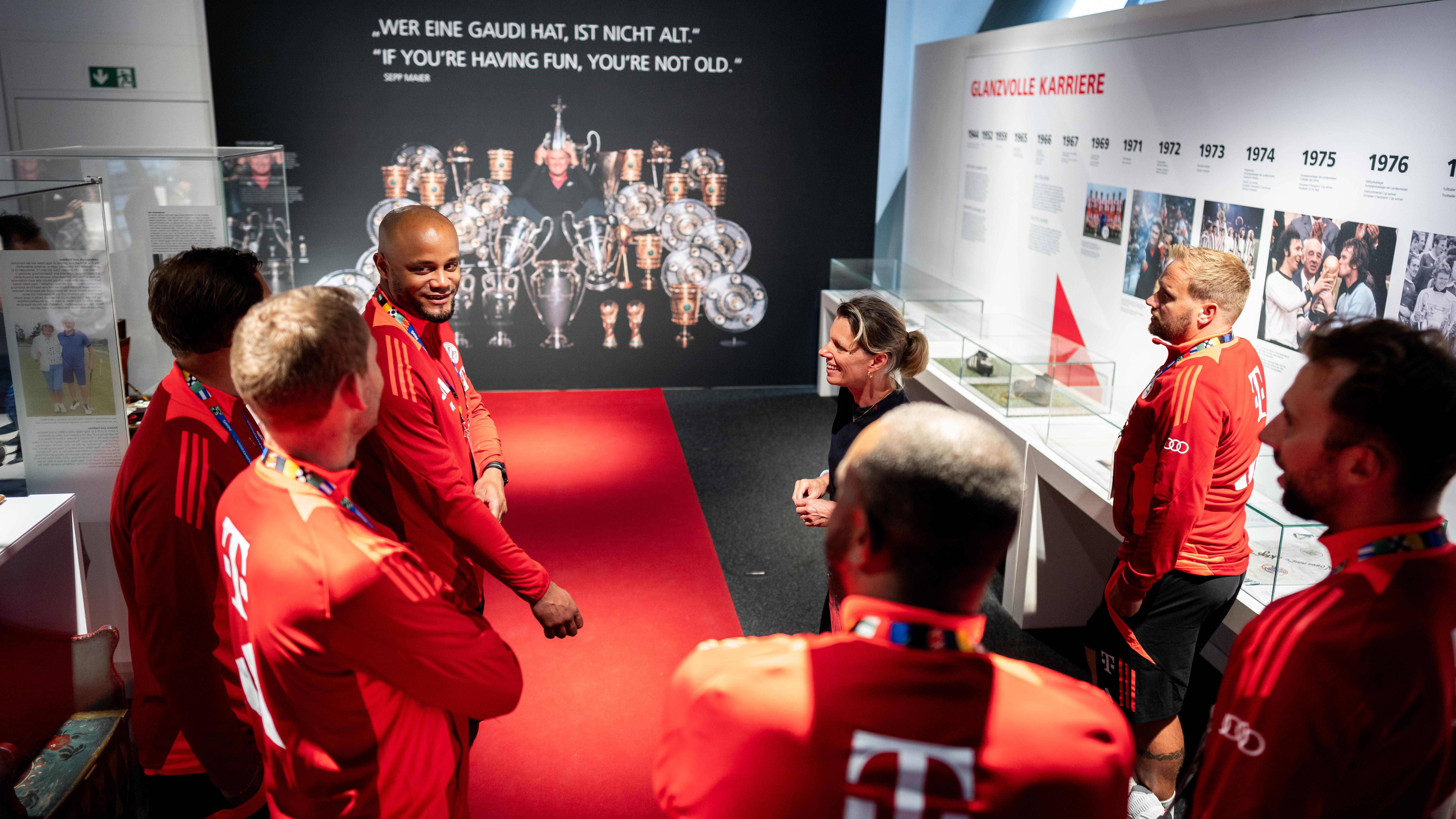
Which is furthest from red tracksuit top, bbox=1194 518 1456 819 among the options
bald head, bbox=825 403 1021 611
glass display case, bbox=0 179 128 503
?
glass display case, bbox=0 179 128 503

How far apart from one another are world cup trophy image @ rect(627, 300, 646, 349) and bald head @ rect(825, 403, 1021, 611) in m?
6.17

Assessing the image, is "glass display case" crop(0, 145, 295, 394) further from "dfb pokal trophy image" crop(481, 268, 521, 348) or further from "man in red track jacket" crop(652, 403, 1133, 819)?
"man in red track jacket" crop(652, 403, 1133, 819)

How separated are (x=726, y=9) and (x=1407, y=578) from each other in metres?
6.20

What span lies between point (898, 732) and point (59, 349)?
290 centimetres

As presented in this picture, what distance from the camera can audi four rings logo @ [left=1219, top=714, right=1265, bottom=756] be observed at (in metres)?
1.19

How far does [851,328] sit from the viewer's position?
7.98ft

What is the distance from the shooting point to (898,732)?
34.6 inches

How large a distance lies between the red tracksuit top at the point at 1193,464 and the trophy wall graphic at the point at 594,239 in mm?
4669

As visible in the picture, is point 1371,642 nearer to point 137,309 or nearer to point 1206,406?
point 1206,406

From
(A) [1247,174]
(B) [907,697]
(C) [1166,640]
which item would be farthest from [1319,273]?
(B) [907,697]

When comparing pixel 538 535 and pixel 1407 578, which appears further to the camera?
pixel 538 535

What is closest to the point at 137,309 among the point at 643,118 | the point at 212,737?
the point at 212,737

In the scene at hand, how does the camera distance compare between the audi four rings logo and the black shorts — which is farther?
the black shorts

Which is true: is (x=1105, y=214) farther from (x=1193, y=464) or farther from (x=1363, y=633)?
(x=1363, y=633)
